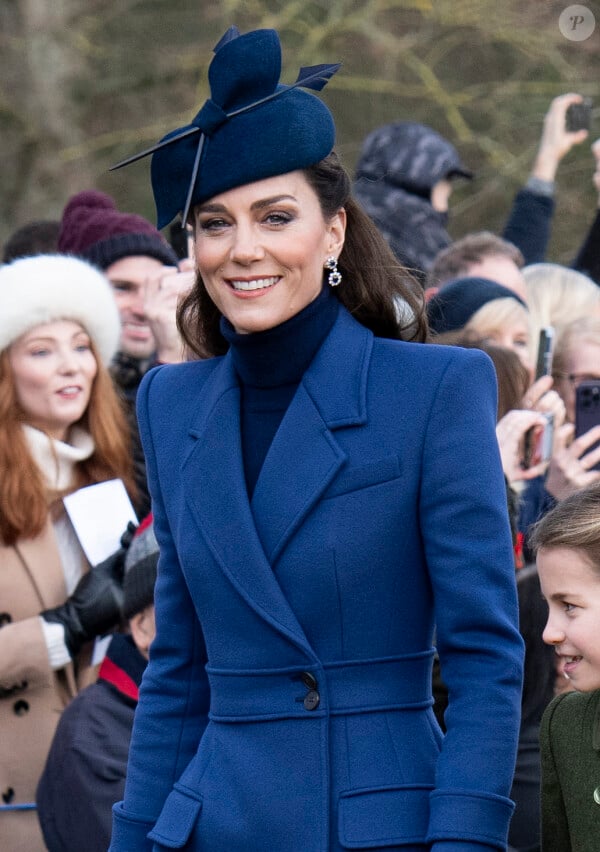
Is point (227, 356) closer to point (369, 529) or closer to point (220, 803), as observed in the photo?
point (369, 529)

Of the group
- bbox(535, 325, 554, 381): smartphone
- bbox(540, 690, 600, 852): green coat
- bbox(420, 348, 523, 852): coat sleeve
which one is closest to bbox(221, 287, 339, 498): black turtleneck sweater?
bbox(420, 348, 523, 852): coat sleeve

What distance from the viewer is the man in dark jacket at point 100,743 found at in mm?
3586

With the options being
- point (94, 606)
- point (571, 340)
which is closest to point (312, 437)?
point (94, 606)

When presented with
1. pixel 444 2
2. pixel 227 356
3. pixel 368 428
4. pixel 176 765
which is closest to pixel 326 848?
pixel 176 765

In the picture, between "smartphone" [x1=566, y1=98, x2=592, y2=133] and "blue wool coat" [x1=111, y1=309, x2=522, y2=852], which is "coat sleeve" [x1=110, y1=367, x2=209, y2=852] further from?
"smartphone" [x1=566, y1=98, x2=592, y2=133]

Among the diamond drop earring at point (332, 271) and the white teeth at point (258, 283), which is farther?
the diamond drop earring at point (332, 271)

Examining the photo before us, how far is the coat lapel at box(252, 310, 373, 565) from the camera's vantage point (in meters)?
2.43

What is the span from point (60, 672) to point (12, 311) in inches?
39.6

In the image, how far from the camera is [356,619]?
2377 millimetres

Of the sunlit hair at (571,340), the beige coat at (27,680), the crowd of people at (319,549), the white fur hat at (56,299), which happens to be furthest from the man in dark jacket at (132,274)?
the crowd of people at (319,549)

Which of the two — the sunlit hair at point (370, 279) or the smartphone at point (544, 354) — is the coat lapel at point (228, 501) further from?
the smartphone at point (544, 354)

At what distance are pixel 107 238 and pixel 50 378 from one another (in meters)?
1.51

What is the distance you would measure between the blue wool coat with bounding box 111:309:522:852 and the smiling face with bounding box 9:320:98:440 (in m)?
2.00

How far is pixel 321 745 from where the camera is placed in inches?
93.3
